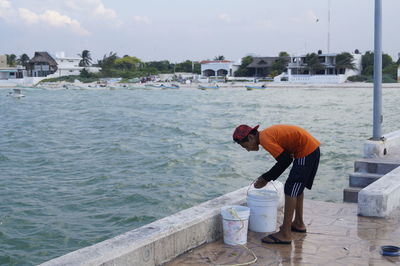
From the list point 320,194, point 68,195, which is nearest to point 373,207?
point 320,194

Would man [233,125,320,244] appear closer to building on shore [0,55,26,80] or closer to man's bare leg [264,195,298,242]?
man's bare leg [264,195,298,242]

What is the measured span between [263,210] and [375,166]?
13.7 ft

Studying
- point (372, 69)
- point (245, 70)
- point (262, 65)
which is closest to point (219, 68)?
point (245, 70)

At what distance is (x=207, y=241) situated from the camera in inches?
213

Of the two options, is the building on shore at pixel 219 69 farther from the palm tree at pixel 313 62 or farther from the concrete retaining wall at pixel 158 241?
the concrete retaining wall at pixel 158 241

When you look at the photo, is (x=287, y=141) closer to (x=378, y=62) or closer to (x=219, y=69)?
(x=378, y=62)

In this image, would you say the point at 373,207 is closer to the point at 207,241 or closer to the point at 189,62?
the point at 207,241

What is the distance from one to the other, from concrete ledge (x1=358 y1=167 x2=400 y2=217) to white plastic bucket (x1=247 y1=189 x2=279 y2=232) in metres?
1.34

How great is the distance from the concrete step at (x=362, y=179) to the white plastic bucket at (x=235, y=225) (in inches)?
166

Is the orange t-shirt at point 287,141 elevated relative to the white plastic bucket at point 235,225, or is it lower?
elevated

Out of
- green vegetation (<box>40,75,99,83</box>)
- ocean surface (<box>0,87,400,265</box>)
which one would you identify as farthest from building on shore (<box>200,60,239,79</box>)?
ocean surface (<box>0,87,400,265</box>)

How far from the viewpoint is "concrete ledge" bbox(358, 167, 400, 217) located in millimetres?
6164

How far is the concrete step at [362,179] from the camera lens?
8859 mm

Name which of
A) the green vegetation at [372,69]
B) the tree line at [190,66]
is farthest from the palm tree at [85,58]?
the green vegetation at [372,69]
